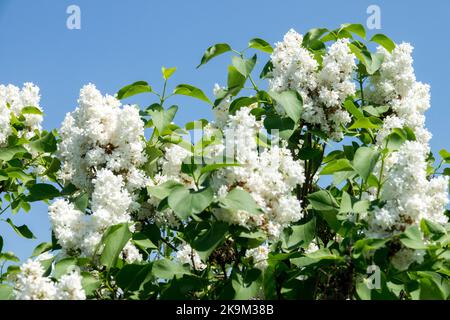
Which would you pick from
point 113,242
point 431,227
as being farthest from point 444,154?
point 113,242

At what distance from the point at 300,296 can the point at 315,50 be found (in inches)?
56.1

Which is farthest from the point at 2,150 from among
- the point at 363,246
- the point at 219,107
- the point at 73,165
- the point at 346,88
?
the point at 363,246

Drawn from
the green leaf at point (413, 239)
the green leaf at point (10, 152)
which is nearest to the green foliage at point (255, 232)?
the green leaf at point (413, 239)

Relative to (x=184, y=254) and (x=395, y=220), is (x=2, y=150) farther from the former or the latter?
(x=395, y=220)

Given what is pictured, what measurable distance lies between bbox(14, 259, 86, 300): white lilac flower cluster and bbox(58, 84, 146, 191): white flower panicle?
3.00ft

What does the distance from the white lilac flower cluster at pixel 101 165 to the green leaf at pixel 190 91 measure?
0.34 metres

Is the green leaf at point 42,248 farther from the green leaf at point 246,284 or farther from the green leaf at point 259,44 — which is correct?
the green leaf at point 259,44

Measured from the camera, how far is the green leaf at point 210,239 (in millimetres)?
2709

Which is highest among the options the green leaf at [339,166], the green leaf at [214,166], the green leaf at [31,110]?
the green leaf at [31,110]

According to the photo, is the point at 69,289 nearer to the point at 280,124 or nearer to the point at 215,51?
the point at 280,124

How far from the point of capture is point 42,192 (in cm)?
364

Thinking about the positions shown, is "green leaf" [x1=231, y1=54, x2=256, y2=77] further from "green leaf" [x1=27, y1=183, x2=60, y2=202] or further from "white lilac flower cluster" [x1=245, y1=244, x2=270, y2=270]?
"green leaf" [x1=27, y1=183, x2=60, y2=202]

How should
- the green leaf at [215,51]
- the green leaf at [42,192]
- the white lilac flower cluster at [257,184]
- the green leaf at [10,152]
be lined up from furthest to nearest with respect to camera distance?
the green leaf at [10,152], the green leaf at [215,51], the green leaf at [42,192], the white lilac flower cluster at [257,184]

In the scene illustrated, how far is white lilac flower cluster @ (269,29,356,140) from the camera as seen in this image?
3.39m
